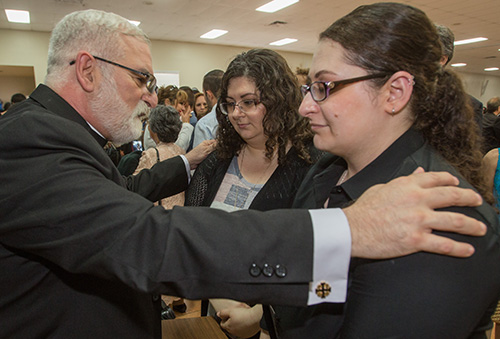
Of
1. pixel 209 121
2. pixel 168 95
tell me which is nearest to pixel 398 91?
pixel 209 121

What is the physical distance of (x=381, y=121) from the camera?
3.45 ft

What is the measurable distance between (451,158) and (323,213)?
→ 0.52m

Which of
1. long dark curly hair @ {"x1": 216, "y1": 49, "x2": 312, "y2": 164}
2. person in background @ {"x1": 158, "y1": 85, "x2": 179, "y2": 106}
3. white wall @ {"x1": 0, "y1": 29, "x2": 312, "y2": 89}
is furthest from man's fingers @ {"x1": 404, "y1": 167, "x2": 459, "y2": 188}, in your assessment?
white wall @ {"x1": 0, "y1": 29, "x2": 312, "y2": 89}

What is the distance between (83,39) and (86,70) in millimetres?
112

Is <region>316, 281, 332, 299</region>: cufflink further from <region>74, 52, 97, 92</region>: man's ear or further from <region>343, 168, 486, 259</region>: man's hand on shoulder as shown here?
<region>74, 52, 97, 92</region>: man's ear

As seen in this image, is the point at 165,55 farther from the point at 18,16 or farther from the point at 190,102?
the point at 190,102

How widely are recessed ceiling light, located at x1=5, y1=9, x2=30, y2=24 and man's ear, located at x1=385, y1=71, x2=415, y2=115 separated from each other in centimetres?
950

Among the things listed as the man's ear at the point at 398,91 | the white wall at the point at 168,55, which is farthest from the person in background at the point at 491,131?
the man's ear at the point at 398,91

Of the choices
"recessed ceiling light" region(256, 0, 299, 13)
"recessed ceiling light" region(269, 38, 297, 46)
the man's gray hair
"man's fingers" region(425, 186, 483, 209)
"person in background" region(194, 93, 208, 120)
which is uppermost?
"recessed ceiling light" region(256, 0, 299, 13)

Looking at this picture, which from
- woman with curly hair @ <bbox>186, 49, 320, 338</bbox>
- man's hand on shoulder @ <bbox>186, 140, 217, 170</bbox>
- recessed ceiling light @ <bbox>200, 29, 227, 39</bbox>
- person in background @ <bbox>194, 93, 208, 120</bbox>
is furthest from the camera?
recessed ceiling light @ <bbox>200, 29, 227, 39</bbox>

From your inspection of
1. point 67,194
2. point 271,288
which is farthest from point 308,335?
point 67,194

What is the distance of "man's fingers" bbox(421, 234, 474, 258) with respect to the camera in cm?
73

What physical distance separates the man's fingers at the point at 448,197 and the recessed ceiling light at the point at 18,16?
32.1 feet

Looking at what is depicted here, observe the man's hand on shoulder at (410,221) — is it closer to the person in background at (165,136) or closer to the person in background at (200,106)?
the person in background at (165,136)
